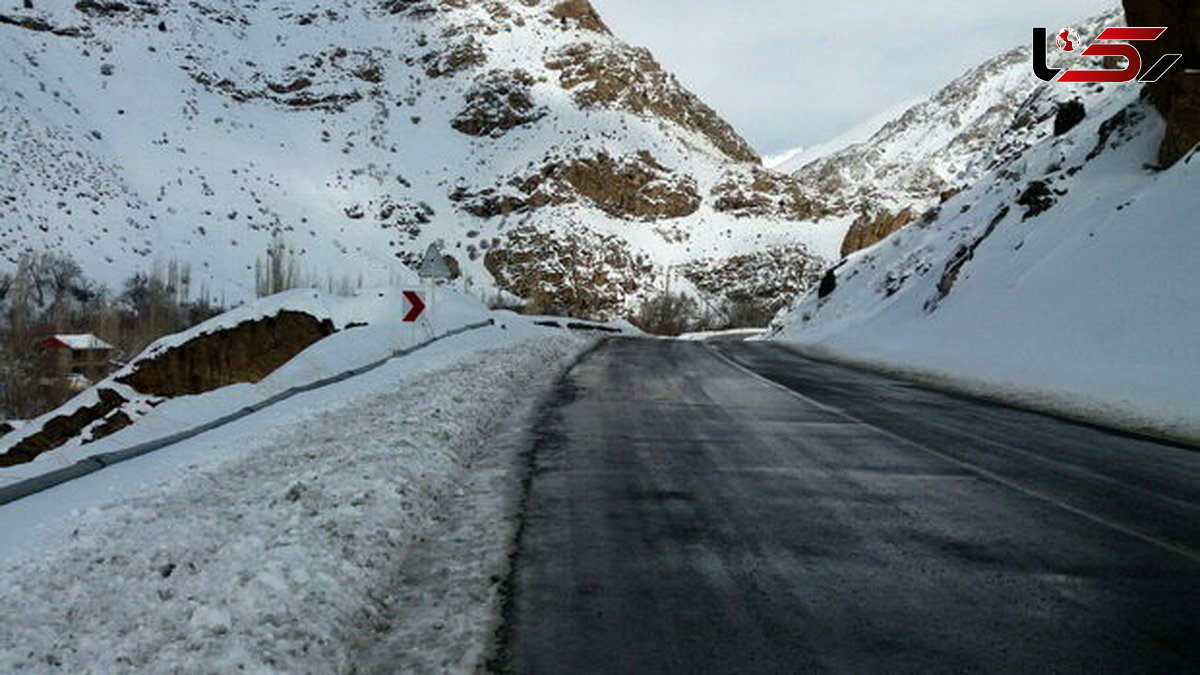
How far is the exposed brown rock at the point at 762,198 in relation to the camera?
105562 millimetres

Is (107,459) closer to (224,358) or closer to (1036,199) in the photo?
(224,358)

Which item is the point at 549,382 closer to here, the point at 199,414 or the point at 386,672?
the point at 199,414

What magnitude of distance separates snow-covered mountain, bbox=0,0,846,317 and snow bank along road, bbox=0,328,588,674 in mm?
72610

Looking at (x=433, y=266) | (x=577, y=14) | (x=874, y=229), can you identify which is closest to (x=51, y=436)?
(x=433, y=266)

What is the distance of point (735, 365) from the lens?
21.1 metres

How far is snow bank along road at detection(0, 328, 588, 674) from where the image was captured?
11.4 ft

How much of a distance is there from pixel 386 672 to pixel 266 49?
441ft

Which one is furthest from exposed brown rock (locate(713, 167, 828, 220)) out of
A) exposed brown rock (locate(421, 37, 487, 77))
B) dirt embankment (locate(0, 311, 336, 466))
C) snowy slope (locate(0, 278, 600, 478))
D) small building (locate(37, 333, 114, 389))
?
dirt embankment (locate(0, 311, 336, 466))

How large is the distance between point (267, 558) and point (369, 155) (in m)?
107

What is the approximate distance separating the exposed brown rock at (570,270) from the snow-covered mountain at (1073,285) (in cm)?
5415

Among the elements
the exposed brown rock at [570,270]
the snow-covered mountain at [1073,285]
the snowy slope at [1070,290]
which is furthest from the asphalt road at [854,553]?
the exposed brown rock at [570,270]

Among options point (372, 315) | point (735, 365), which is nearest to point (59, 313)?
point (372, 315)

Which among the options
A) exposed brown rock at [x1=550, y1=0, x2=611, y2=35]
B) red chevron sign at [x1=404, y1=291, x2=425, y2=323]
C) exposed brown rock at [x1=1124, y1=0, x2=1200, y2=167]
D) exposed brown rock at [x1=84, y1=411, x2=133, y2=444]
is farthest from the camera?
exposed brown rock at [x1=550, y1=0, x2=611, y2=35]

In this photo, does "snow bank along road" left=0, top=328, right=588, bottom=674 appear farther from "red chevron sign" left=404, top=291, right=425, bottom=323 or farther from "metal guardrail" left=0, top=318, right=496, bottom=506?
"red chevron sign" left=404, top=291, right=425, bottom=323
